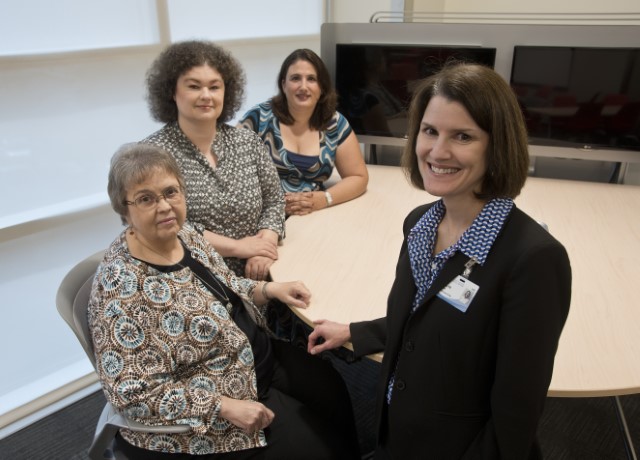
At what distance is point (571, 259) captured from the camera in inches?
67.1

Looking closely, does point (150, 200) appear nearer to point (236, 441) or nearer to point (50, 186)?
point (236, 441)

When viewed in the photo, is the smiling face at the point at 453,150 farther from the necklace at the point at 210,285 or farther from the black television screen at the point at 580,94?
the black television screen at the point at 580,94

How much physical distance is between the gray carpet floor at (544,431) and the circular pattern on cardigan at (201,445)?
2.68 feet

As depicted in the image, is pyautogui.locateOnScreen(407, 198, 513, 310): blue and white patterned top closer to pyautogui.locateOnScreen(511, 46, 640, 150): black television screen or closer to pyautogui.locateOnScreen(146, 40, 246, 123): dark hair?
pyautogui.locateOnScreen(146, 40, 246, 123): dark hair

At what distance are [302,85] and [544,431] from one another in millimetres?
1805

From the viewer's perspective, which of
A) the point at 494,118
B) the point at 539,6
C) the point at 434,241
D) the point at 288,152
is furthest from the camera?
the point at 539,6

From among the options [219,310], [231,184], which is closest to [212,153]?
[231,184]

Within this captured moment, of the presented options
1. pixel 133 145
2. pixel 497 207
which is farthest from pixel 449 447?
pixel 133 145

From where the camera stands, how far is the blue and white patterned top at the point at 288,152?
7.44 ft

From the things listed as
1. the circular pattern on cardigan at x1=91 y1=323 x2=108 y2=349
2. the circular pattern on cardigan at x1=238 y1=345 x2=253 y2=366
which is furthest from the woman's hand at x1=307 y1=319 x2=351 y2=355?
the circular pattern on cardigan at x1=91 y1=323 x2=108 y2=349

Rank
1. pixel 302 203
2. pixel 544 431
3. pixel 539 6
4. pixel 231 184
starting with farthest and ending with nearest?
pixel 539 6, pixel 302 203, pixel 544 431, pixel 231 184

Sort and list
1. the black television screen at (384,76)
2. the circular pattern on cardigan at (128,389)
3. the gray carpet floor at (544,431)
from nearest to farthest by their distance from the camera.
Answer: the circular pattern on cardigan at (128,389), the gray carpet floor at (544,431), the black television screen at (384,76)

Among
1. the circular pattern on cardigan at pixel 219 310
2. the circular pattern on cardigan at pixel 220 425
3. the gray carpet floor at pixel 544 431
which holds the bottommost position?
the gray carpet floor at pixel 544 431

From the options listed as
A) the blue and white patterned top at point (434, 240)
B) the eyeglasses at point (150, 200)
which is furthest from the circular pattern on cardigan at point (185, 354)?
the blue and white patterned top at point (434, 240)
